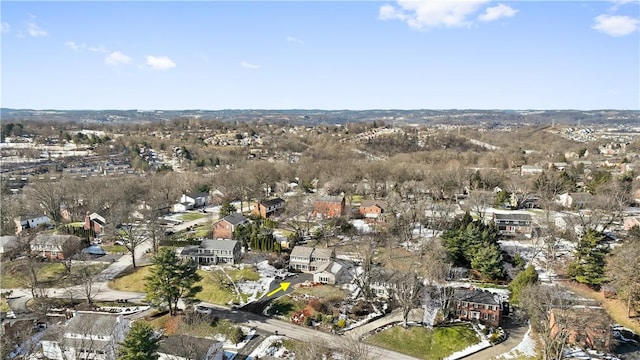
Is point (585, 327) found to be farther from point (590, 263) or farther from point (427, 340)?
point (590, 263)

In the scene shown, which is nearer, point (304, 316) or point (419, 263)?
point (304, 316)

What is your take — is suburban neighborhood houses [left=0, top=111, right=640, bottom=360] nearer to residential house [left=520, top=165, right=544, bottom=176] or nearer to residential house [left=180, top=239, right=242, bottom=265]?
residential house [left=180, top=239, right=242, bottom=265]

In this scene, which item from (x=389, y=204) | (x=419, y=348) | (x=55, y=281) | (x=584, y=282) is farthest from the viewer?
(x=389, y=204)

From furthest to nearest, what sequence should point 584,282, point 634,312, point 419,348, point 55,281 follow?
1. point 55,281
2. point 584,282
3. point 634,312
4. point 419,348

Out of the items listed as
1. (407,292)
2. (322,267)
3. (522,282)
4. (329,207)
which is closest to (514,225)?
(522,282)

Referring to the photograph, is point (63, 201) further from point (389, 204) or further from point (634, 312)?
point (634, 312)

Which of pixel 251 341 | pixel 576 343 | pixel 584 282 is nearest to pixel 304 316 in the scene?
pixel 251 341

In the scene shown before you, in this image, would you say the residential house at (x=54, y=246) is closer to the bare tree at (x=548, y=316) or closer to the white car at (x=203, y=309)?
the white car at (x=203, y=309)

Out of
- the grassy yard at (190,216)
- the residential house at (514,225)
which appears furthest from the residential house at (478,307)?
the grassy yard at (190,216)
